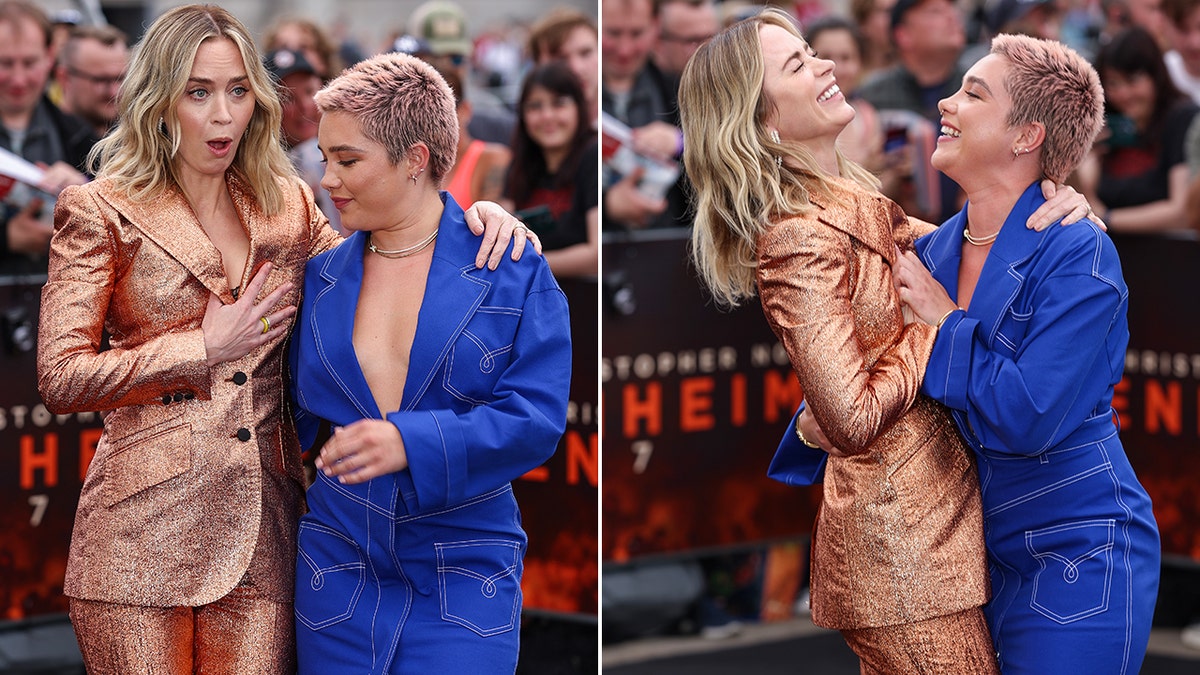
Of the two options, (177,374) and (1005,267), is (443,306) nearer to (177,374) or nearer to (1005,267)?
(177,374)

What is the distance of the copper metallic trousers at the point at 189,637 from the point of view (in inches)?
117

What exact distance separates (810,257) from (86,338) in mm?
1493

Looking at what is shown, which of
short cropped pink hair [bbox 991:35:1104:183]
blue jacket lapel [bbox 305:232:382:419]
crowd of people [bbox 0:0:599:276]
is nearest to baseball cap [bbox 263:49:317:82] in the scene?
crowd of people [bbox 0:0:599:276]

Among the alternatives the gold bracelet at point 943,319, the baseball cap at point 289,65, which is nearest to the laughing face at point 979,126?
the gold bracelet at point 943,319

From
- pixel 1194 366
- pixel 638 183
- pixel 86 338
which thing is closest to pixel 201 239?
pixel 86 338

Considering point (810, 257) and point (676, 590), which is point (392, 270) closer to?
point (810, 257)

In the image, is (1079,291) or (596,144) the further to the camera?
(596,144)

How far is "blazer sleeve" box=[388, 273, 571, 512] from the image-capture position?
2.75 metres

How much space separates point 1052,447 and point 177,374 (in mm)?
1813

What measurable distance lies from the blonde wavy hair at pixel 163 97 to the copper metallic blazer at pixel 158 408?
2.7 inches

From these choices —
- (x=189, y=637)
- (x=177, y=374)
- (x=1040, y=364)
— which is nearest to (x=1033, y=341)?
(x=1040, y=364)

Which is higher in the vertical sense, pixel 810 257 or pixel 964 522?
pixel 810 257

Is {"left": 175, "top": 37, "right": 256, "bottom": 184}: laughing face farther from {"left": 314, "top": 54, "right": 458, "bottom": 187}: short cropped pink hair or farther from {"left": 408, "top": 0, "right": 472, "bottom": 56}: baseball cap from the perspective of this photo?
{"left": 408, "top": 0, "right": 472, "bottom": 56}: baseball cap

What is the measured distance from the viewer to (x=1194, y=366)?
5.67m
